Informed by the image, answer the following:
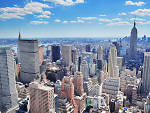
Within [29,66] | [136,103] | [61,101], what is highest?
[29,66]

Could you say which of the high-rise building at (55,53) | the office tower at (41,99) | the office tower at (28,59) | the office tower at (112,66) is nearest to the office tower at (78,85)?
the office tower at (28,59)

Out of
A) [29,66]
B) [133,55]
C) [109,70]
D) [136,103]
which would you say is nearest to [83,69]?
[109,70]

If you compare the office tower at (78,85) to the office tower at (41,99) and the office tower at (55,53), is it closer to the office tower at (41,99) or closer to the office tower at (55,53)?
the office tower at (41,99)

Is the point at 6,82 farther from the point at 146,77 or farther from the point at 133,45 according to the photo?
the point at 133,45

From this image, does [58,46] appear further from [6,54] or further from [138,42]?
[138,42]

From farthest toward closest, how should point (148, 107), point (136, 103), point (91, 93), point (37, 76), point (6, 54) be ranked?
point (37, 76), point (91, 93), point (136, 103), point (6, 54), point (148, 107)

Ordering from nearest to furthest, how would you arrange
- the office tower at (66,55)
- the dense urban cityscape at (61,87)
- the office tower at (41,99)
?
1. the office tower at (41,99)
2. the dense urban cityscape at (61,87)
3. the office tower at (66,55)

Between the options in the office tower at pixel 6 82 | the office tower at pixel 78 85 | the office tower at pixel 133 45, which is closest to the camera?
the office tower at pixel 6 82

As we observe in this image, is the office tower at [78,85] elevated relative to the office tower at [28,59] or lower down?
lower down

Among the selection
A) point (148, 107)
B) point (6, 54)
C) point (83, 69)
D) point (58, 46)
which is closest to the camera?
point (148, 107)
